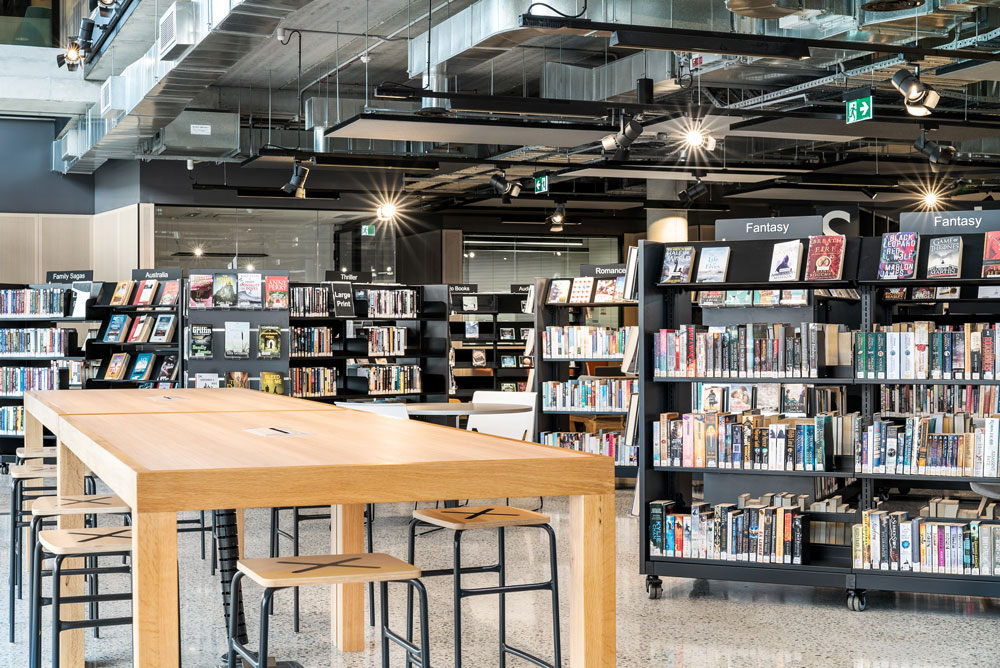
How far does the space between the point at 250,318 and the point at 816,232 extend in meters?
5.05

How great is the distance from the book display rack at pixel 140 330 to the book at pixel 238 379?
2.23 feet

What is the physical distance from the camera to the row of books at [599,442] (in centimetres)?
950

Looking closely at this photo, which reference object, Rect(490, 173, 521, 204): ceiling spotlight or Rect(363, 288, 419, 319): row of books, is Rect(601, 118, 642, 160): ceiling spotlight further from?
Rect(490, 173, 521, 204): ceiling spotlight

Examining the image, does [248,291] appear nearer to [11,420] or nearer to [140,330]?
[140,330]

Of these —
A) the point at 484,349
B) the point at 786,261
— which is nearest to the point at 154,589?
the point at 786,261

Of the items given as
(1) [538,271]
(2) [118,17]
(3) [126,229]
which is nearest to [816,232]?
(2) [118,17]

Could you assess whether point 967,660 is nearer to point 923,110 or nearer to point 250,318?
point 923,110

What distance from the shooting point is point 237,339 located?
9555 mm

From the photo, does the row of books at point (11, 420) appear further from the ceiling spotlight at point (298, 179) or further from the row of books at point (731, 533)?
the row of books at point (731, 533)

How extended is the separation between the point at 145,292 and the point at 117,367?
2.59 ft

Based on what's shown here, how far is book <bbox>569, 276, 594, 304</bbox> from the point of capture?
955 cm

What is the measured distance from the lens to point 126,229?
14.1 metres

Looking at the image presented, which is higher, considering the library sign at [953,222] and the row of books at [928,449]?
the library sign at [953,222]

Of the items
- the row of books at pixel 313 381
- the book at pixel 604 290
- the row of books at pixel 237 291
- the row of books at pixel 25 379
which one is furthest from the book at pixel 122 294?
the book at pixel 604 290
